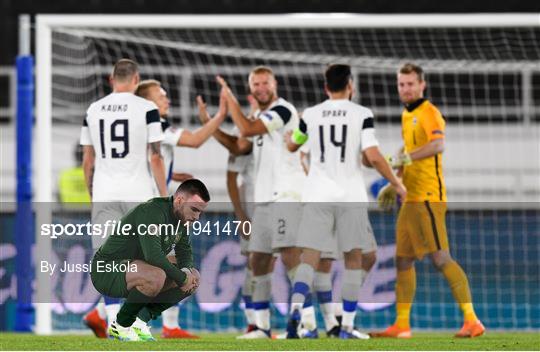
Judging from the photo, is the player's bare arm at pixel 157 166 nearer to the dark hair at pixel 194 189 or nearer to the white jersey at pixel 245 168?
the white jersey at pixel 245 168

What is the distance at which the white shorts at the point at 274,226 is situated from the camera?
9633 mm

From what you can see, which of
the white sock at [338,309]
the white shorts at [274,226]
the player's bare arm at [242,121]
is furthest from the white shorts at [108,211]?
the white sock at [338,309]

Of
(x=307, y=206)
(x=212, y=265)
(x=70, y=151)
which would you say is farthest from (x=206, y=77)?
(x=307, y=206)

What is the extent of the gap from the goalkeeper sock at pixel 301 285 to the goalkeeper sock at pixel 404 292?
0.85 metres

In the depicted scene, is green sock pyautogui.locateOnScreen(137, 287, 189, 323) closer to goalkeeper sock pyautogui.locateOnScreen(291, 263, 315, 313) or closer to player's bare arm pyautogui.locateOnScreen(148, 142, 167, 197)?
player's bare arm pyautogui.locateOnScreen(148, 142, 167, 197)

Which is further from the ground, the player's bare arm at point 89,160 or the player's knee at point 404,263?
the player's bare arm at point 89,160

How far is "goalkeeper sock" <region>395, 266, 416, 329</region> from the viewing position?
32.5 feet

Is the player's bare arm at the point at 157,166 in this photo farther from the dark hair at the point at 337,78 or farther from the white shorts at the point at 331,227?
the dark hair at the point at 337,78

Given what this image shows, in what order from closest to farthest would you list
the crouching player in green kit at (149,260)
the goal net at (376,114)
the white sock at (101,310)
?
the crouching player in green kit at (149,260)
the white sock at (101,310)
the goal net at (376,114)

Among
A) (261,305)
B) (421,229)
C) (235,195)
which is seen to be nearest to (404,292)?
(421,229)

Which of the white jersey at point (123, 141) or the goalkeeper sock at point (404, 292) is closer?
the white jersey at point (123, 141)

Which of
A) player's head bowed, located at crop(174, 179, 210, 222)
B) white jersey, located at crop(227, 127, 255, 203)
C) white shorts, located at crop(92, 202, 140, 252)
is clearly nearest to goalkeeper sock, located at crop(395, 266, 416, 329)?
white jersey, located at crop(227, 127, 255, 203)
